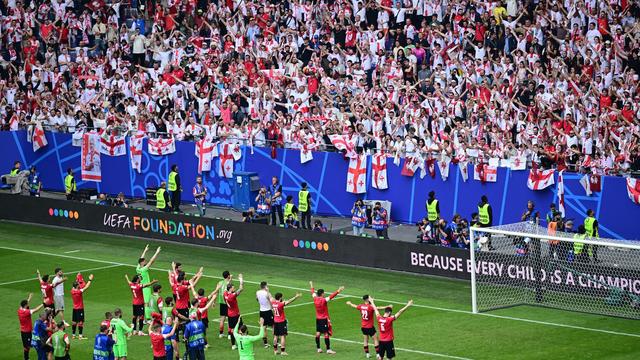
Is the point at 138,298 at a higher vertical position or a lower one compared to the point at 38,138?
lower

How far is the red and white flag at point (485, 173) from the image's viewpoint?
4238 cm

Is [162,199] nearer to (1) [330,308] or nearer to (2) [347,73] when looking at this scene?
(2) [347,73]

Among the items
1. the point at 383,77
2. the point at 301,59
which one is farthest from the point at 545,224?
the point at 301,59

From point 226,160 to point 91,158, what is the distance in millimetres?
7058

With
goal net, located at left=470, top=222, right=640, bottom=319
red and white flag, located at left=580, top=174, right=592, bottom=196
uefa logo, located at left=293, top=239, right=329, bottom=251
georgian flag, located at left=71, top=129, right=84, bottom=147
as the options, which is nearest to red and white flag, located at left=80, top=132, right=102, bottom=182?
georgian flag, located at left=71, top=129, right=84, bottom=147

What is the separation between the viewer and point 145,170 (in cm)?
5181

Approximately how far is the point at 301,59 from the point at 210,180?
614 cm

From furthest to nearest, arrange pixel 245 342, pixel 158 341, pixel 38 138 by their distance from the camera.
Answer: pixel 38 138 < pixel 158 341 < pixel 245 342

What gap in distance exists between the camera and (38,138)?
53.9 metres

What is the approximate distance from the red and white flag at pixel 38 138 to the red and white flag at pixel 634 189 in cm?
2596

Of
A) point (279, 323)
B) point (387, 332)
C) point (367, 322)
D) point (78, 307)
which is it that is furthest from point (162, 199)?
point (387, 332)

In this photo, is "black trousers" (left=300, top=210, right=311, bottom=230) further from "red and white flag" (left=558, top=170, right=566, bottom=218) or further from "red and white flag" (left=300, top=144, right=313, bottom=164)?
"red and white flag" (left=558, top=170, right=566, bottom=218)

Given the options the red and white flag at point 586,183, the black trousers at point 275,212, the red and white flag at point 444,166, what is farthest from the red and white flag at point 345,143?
the red and white flag at point 586,183

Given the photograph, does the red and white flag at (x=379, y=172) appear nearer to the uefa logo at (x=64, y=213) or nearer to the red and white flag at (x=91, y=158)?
the uefa logo at (x=64, y=213)
